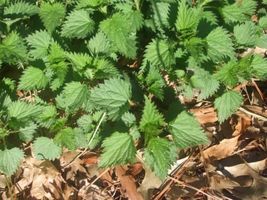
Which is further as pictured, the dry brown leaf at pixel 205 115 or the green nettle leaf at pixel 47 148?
the dry brown leaf at pixel 205 115

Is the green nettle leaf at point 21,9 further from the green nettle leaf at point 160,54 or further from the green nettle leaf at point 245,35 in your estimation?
the green nettle leaf at point 245,35

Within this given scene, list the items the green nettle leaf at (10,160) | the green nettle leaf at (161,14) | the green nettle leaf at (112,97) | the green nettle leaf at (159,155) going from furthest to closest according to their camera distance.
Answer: the green nettle leaf at (161,14) → the green nettle leaf at (10,160) → the green nettle leaf at (112,97) → the green nettle leaf at (159,155)

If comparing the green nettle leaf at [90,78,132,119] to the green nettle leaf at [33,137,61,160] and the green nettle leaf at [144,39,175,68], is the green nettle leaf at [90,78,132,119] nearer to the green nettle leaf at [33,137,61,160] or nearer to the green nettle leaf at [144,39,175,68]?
the green nettle leaf at [144,39,175,68]

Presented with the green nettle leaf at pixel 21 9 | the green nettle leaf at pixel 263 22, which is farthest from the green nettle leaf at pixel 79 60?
the green nettle leaf at pixel 263 22

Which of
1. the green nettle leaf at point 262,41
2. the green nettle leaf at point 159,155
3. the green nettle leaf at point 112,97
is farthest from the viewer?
the green nettle leaf at point 262,41

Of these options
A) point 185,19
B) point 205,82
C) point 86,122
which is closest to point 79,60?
point 86,122

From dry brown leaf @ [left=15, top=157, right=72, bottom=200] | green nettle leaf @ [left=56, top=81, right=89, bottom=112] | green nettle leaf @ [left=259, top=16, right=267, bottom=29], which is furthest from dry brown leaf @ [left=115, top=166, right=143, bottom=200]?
green nettle leaf @ [left=259, top=16, right=267, bottom=29]

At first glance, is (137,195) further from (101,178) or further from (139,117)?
(139,117)

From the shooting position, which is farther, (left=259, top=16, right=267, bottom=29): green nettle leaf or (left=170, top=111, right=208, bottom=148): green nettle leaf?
(left=259, top=16, right=267, bottom=29): green nettle leaf
